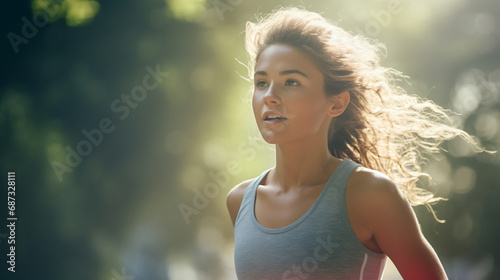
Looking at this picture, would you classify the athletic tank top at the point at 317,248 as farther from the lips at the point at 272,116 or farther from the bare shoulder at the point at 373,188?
the lips at the point at 272,116

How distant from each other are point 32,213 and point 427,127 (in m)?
2.11

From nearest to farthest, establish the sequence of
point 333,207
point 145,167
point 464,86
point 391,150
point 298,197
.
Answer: point 333,207 < point 298,197 < point 391,150 < point 145,167 < point 464,86

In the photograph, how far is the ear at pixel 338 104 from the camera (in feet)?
4.95

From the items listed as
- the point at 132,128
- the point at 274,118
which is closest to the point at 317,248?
the point at 274,118

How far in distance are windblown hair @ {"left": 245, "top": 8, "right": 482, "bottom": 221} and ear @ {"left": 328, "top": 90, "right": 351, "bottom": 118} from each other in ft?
0.04

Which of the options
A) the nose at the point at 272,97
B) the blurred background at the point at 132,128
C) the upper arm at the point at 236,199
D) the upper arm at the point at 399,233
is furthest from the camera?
the blurred background at the point at 132,128

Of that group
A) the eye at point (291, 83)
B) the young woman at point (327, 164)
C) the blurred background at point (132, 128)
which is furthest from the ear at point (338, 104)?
the blurred background at point (132, 128)

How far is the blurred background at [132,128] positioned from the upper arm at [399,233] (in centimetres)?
155

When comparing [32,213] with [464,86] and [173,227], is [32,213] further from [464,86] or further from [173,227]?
[464,86]

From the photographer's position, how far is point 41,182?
118 inches

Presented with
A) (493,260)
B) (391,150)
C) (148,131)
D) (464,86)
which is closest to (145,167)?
(148,131)

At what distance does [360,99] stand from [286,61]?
0.26 m

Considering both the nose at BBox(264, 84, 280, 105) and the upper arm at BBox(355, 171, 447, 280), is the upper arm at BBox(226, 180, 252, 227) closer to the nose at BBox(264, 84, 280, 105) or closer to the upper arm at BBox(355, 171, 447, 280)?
the nose at BBox(264, 84, 280, 105)

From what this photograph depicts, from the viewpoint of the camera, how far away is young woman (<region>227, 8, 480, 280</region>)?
1308mm
